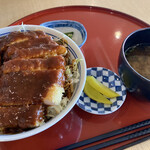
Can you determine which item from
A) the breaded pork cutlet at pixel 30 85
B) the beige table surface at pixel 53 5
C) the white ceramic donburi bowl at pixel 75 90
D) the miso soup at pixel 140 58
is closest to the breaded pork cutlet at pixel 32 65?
Result: the breaded pork cutlet at pixel 30 85

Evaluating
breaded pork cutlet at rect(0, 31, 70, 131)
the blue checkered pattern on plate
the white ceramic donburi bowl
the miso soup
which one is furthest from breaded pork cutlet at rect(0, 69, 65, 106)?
the miso soup

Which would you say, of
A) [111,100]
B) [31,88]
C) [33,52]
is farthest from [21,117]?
[111,100]

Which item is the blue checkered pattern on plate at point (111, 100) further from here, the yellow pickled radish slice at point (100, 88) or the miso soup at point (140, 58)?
the miso soup at point (140, 58)

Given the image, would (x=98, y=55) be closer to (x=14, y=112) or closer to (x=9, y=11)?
(x=14, y=112)

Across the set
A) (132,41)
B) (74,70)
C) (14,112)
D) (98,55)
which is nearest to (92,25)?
(98,55)

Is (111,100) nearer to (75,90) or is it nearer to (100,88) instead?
(100,88)

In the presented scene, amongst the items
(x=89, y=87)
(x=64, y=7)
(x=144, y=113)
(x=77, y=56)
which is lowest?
(x=144, y=113)

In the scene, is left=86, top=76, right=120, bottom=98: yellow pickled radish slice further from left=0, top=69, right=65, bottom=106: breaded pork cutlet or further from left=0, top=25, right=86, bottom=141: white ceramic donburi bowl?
left=0, top=69, right=65, bottom=106: breaded pork cutlet
